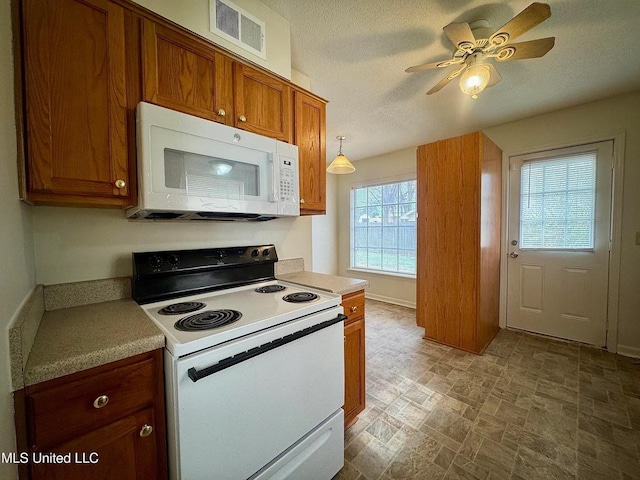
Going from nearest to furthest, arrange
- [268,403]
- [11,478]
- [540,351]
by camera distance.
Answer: [11,478]
[268,403]
[540,351]

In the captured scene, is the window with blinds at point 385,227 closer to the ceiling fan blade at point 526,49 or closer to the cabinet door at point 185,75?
the ceiling fan blade at point 526,49

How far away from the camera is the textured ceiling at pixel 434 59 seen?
1505 millimetres

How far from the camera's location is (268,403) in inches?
39.6

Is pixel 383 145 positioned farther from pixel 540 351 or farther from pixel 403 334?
pixel 540 351

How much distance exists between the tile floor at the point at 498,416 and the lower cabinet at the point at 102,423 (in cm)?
102

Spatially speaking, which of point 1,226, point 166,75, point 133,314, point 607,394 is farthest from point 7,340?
point 607,394

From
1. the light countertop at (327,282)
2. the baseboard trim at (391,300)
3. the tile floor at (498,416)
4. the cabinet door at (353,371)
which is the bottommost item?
the tile floor at (498,416)

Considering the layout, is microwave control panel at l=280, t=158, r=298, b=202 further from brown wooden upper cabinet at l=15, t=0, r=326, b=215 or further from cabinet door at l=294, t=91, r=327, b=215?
brown wooden upper cabinet at l=15, t=0, r=326, b=215

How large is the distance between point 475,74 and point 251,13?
1.48 meters

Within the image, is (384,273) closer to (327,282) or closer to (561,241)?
(561,241)

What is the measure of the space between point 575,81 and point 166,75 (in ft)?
10.6

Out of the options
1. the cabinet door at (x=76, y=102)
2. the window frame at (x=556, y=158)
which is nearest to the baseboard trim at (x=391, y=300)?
the window frame at (x=556, y=158)

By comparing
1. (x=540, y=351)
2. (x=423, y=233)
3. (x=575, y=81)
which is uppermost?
(x=575, y=81)

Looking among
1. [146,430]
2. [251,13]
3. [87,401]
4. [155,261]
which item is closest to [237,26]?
[251,13]
